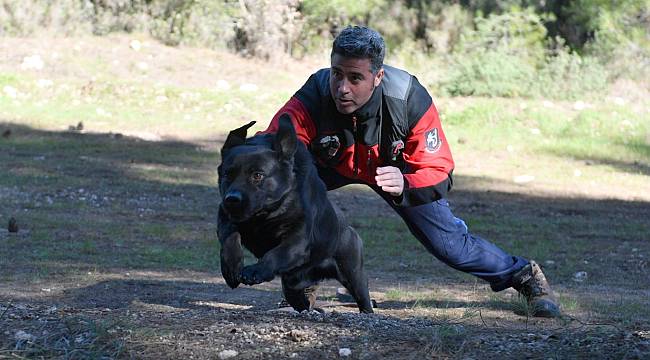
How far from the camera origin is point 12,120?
1764 cm

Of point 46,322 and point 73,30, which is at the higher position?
point 73,30

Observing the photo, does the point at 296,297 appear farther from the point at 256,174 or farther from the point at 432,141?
the point at 256,174

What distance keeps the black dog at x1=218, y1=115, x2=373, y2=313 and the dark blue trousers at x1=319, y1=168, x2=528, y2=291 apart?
0.79 meters

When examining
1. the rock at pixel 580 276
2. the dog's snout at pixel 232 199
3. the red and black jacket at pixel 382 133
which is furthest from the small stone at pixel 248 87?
the dog's snout at pixel 232 199

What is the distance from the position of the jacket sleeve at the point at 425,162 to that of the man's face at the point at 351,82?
0.43m

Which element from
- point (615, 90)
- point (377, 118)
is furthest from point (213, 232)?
point (615, 90)

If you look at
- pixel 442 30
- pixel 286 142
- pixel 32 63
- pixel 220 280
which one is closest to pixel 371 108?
pixel 286 142

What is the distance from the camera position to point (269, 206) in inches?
212

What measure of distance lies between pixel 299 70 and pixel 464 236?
15.3 meters

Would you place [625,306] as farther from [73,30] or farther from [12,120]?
[73,30]

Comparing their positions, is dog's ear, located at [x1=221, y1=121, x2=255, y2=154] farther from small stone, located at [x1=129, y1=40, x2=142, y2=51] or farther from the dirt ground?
small stone, located at [x1=129, y1=40, x2=142, y2=51]

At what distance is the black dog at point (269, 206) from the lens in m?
5.34

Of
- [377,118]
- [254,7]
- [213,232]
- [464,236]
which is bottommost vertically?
[213,232]

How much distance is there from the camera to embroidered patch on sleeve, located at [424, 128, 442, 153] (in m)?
6.44
